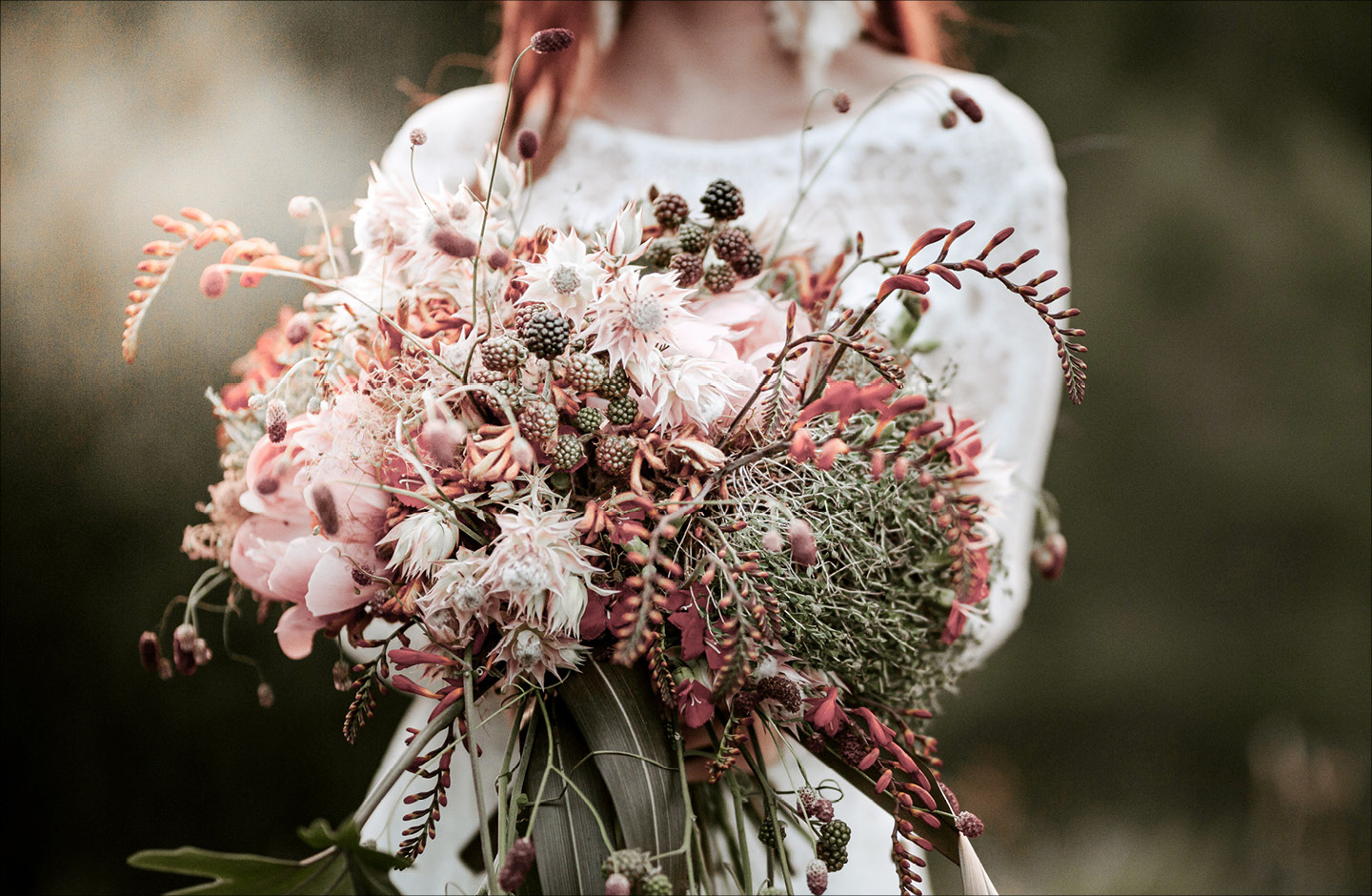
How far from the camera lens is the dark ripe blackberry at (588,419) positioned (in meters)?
0.53

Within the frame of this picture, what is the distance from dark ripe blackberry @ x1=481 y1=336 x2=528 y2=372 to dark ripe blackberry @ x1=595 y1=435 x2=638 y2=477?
70 mm

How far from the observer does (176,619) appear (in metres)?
1.74

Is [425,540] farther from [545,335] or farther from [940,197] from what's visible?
[940,197]

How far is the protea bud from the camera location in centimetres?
43

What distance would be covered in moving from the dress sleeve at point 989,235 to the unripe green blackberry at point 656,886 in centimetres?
61

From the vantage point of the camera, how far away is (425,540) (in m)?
0.50

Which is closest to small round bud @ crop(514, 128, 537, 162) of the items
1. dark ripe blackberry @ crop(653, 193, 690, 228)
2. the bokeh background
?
dark ripe blackberry @ crop(653, 193, 690, 228)

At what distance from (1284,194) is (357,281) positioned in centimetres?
268

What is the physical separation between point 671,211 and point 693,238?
0.11ft

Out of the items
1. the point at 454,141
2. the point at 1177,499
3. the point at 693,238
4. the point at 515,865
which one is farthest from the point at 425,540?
the point at 1177,499

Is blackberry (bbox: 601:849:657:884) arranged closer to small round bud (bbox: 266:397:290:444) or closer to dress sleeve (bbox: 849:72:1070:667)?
small round bud (bbox: 266:397:290:444)

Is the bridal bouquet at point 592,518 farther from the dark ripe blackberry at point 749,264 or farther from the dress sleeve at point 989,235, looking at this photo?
the dress sleeve at point 989,235

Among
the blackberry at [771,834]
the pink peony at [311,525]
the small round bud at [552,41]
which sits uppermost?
the small round bud at [552,41]

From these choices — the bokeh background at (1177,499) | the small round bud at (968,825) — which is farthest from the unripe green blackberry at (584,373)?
the bokeh background at (1177,499)
